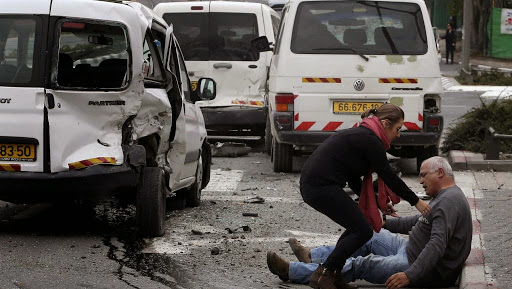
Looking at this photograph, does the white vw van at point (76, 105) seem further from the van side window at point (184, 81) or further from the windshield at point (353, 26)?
the windshield at point (353, 26)

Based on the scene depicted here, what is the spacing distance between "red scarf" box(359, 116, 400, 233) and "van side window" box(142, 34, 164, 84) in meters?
2.66

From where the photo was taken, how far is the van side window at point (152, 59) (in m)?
10.3

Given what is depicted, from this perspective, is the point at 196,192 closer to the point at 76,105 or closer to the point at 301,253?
the point at 76,105

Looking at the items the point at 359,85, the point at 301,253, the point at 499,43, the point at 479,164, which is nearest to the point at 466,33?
the point at 499,43

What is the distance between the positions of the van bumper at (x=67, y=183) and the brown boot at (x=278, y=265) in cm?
186

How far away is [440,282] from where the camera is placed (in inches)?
313

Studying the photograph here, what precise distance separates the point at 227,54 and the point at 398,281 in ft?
35.6

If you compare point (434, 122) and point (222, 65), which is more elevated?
point (222, 65)

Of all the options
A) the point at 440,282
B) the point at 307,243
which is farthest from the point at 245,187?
the point at 440,282

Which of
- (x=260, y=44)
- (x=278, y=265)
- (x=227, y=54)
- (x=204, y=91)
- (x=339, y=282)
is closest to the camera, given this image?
(x=339, y=282)

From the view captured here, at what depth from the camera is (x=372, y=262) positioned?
319 inches

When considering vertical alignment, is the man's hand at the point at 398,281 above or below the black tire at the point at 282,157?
above

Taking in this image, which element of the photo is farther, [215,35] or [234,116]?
[215,35]

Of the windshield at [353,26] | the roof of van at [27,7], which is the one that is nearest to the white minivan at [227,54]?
the windshield at [353,26]
